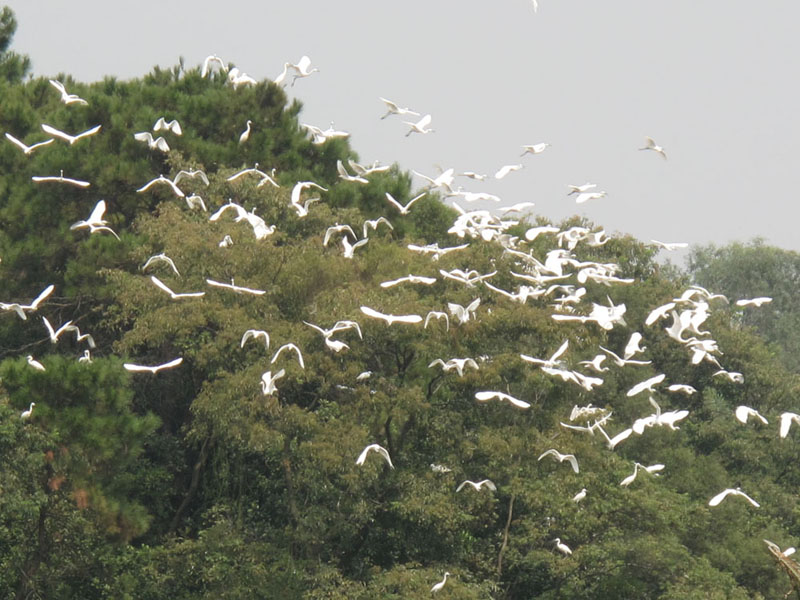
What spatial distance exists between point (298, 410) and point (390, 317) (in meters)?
1.26

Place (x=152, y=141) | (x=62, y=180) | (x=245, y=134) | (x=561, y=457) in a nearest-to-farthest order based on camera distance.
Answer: (x=561, y=457), (x=62, y=180), (x=152, y=141), (x=245, y=134)

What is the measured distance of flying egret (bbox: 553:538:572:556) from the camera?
51.0ft

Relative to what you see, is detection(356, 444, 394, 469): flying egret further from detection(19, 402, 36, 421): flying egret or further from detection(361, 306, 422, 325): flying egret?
detection(19, 402, 36, 421): flying egret

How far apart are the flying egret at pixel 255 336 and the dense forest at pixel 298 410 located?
0.05m

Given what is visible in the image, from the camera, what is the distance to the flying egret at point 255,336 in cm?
1391

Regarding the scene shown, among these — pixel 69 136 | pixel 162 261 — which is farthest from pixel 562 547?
pixel 69 136

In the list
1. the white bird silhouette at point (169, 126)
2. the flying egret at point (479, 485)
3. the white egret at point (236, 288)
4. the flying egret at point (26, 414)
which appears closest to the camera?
the flying egret at point (26, 414)

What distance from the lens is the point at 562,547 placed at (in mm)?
15508

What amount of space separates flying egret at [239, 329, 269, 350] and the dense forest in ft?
0.17

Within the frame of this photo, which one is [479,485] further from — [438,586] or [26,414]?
[26,414]

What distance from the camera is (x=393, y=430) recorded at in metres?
15.6

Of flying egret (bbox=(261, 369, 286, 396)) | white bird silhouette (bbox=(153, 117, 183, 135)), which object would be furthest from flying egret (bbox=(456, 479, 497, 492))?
white bird silhouette (bbox=(153, 117, 183, 135))

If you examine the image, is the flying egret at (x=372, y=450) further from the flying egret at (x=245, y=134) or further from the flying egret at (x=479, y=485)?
the flying egret at (x=245, y=134)

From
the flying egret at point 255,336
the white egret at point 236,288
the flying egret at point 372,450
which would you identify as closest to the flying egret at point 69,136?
the white egret at point 236,288
